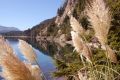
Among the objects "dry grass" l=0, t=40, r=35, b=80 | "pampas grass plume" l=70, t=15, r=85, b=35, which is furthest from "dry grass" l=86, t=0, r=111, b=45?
"dry grass" l=0, t=40, r=35, b=80

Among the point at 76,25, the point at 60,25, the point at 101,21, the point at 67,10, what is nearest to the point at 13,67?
the point at 101,21

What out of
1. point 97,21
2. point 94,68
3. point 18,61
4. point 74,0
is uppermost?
point 74,0

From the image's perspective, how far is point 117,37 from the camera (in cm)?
817

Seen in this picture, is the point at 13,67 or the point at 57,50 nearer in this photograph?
the point at 13,67

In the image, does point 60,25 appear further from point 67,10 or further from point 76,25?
point 76,25

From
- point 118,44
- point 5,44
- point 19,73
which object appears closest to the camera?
point 19,73

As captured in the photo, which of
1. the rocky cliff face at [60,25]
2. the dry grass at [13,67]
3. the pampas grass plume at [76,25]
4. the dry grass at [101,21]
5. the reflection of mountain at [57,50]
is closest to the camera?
the dry grass at [13,67]

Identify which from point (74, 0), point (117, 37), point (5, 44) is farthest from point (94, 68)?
point (74, 0)

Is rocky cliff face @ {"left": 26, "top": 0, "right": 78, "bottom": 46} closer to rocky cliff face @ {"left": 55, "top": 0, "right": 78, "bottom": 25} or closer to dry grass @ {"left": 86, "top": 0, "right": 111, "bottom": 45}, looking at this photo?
rocky cliff face @ {"left": 55, "top": 0, "right": 78, "bottom": 25}

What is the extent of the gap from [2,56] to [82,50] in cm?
131

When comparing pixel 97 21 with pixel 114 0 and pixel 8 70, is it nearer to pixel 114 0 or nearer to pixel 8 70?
pixel 8 70

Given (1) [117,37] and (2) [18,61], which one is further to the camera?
(1) [117,37]

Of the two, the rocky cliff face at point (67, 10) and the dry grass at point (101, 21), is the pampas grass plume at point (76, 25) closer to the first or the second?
the dry grass at point (101, 21)

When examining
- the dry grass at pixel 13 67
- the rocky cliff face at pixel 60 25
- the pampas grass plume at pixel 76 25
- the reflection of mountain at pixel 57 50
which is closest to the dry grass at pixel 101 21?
the pampas grass plume at pixel 76 25
